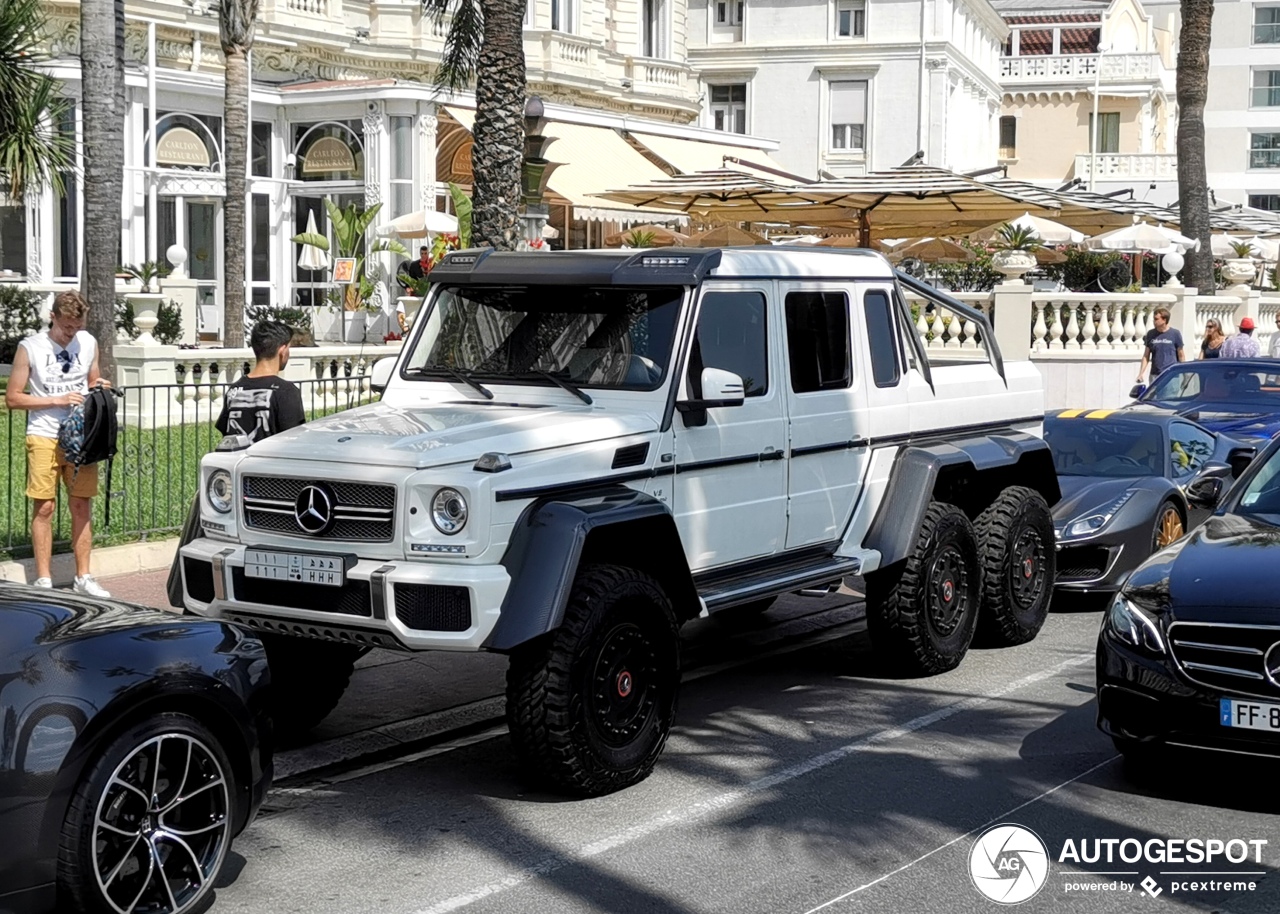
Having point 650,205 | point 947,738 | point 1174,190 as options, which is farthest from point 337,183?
point 1174,190

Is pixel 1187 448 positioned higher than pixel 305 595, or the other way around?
pixel 1187 448

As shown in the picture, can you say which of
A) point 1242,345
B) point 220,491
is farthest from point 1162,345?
point 220,491

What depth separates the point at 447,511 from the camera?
6684mm

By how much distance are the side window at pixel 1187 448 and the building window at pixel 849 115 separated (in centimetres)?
4359

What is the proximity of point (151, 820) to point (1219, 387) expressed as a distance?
13.0 meters

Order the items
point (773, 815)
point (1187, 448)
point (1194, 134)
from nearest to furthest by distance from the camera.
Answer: point (773, 815), point (1187, 448), point (1194, 134)

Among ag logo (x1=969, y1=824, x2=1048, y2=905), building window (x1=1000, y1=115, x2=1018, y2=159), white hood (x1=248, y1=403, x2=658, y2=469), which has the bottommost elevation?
ag logo (x1=969, y1=824, x2=1048, y2=905)

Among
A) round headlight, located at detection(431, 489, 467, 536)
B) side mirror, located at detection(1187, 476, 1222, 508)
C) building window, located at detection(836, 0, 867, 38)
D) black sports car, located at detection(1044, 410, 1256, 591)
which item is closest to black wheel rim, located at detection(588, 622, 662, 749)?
round headlight, located at detection(431, 489, 467, 536)

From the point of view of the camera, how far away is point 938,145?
182ft

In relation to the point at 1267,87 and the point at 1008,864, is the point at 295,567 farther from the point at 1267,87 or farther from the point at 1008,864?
the point at 1267,87

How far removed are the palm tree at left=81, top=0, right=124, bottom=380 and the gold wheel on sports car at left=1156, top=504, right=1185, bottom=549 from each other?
9.08 metres

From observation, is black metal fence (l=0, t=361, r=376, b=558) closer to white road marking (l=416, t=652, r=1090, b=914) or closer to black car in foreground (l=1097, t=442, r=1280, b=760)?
white road marking (l=416, t=652, r=1090, b=914)

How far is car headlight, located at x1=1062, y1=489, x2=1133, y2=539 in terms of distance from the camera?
37.7ft

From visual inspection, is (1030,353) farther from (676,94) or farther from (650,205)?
(676,94)
